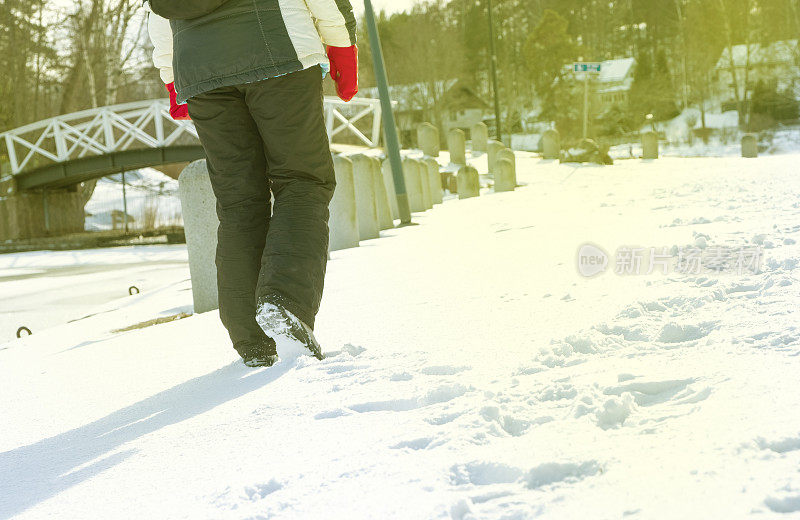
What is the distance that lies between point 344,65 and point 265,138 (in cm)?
Result: 42

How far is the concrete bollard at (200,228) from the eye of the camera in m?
5.01

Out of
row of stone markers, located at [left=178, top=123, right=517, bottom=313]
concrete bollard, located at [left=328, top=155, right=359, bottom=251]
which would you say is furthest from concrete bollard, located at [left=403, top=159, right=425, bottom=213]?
concrete bollard, located at [left=328, top=155, right=359, bottom=251]

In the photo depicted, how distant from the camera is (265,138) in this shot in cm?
274

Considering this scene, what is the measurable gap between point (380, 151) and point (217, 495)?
2189 cm

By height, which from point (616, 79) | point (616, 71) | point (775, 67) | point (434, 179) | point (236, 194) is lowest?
point (434, 179)

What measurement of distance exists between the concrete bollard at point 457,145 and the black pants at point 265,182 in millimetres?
22921

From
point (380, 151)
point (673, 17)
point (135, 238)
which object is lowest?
point (135, 238)

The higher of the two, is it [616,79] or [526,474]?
[616,79]

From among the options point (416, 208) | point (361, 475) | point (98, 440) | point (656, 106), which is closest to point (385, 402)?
point (361, 475)

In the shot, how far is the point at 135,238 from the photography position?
20219 mm

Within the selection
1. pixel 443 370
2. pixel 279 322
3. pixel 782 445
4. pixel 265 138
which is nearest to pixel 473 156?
pixel 265 138

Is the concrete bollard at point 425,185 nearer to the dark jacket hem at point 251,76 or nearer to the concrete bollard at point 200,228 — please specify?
the concrete bollard at point 200,228

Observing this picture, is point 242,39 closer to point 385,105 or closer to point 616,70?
point 385,105

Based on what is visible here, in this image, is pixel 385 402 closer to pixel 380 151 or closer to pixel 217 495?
pixel 217 495
